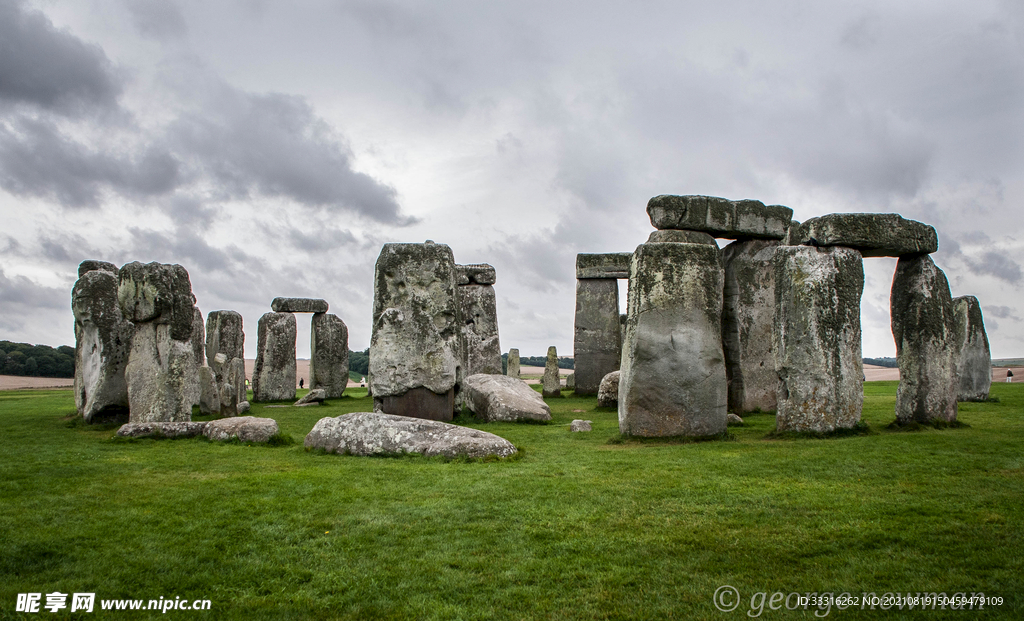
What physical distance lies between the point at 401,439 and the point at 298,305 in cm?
1534

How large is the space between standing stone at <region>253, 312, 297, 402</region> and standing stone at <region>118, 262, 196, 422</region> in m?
10.1

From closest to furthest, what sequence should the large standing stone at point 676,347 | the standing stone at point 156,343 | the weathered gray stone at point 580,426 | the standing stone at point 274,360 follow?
the large standing stone at point 676,347
the standing stone at point 156,343
the weathered gray stone at point 580,426
the standing stone at point 274,360

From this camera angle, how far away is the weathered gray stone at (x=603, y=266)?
789 inches

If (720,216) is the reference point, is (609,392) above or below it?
below

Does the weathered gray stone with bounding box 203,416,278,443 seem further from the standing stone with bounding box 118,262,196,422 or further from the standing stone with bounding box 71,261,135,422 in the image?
the standing stone with bounding box 71,261,135,422

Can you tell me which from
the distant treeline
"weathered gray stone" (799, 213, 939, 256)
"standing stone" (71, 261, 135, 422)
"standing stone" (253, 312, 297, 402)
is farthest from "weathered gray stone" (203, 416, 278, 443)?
the distant treeline

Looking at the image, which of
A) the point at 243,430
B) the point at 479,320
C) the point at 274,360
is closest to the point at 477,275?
the point at 479,320

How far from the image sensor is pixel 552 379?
2009 centimetres

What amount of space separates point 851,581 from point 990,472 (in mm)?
3703

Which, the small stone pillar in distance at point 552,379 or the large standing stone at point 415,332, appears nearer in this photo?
the large standing stone at point 415,332

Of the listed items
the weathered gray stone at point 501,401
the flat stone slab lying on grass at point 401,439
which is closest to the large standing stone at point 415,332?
the weathered gray stone at point 501,401

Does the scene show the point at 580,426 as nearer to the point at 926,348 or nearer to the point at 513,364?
the point at 926,348

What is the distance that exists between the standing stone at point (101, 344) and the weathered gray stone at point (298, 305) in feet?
30.1

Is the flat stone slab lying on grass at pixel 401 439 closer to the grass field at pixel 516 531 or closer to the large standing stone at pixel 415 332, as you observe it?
the grass field at pixel 516 531
